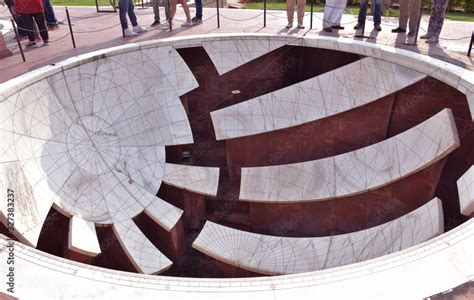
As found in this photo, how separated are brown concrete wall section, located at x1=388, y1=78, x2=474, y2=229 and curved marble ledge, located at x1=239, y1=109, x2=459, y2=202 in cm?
62

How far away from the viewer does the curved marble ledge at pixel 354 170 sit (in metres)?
7.06

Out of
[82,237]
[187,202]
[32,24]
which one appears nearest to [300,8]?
[187,202]

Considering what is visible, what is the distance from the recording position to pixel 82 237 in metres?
6.08

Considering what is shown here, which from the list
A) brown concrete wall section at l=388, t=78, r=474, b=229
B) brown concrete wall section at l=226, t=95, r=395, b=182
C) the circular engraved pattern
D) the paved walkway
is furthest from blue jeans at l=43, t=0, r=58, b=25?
brown concrete wall section at l=388, t=78, r=474, b=229

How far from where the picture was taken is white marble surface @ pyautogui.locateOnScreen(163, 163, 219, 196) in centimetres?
809

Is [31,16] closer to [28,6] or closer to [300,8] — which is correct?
[28,6]

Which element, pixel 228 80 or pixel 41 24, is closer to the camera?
pixel 41 24

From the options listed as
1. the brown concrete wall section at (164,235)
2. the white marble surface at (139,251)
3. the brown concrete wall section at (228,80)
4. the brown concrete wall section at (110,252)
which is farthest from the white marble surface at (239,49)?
the brown concrete wall section at (110,252)

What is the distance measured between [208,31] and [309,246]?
578cm

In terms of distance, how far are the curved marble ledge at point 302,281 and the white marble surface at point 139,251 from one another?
9.05ft

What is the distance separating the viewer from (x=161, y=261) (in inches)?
263

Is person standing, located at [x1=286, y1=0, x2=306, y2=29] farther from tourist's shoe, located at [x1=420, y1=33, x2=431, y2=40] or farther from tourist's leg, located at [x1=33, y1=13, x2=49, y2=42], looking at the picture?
tourist's leg, located at [x1=33, y1=13, x2=49, y2=42]

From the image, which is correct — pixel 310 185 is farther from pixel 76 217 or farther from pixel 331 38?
pixel 76 217

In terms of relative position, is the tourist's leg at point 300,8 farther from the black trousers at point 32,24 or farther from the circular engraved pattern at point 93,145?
the black trousers at point 32,24
